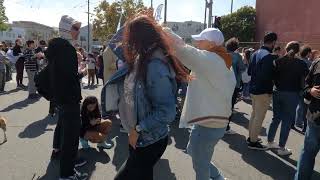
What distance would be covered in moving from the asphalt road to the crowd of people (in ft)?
0.93

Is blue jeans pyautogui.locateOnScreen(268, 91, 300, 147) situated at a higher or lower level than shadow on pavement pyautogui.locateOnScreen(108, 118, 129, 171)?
higher

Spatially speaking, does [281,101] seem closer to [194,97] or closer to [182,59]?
[194,97]

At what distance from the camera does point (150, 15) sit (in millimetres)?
3146

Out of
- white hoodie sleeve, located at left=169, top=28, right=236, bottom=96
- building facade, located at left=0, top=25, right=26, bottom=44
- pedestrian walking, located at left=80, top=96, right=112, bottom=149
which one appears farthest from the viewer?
building facade, located at left=0, top=25, right=26, bottom=44

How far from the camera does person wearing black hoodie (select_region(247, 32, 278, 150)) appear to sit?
640cm

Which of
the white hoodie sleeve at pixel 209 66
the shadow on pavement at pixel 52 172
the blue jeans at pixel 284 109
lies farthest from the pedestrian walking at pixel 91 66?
the white hoodie sleeve at pixel 209 66

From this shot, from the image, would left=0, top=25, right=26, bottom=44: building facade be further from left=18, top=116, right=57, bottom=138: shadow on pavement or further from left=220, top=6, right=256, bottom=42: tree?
left=18, top=116, right=57, bottom=138: shadow on pavement

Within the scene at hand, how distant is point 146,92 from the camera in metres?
3.03

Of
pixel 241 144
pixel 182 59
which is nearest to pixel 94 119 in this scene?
pixel 241 144

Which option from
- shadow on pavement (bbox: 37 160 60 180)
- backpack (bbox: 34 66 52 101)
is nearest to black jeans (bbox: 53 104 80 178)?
backpack (bbox: 34 66 52 101)

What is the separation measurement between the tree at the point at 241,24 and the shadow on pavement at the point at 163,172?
117 ft

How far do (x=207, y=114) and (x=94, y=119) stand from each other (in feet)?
9.39

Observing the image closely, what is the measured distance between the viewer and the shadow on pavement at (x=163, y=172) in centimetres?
528

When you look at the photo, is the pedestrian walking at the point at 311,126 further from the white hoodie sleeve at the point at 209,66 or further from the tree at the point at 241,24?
the tree at the point at 241,24
